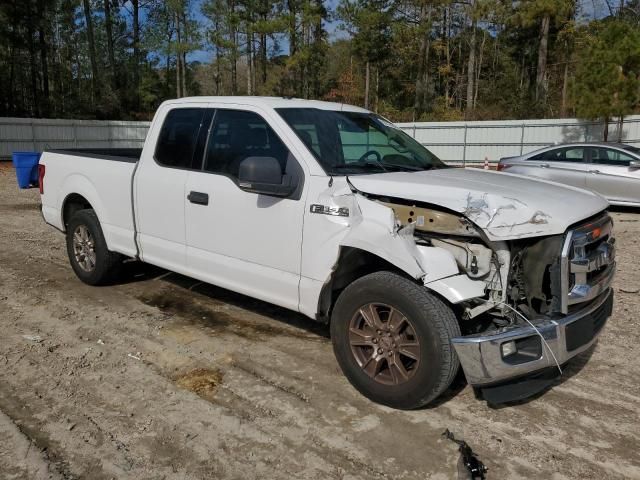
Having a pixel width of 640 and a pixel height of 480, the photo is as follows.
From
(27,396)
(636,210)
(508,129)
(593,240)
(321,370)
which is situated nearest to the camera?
(593,240)

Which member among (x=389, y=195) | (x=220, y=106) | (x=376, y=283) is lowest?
(x=376, y=283)

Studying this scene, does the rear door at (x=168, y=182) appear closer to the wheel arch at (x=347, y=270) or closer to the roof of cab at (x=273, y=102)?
the roof of cab at (x=273, y=102)

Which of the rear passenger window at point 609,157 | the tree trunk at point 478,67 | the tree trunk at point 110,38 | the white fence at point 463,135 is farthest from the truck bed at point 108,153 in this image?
the tree trunk at point 110,38

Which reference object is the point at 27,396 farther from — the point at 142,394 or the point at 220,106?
the point at 220,106

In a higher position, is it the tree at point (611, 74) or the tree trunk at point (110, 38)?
the tree trunk at point (110, 38)

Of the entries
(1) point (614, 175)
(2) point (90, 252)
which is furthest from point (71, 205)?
(1) point (614, 175)

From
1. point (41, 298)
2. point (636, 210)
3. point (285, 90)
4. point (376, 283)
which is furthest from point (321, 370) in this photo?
point (285, 90)

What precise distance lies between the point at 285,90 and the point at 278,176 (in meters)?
46.8

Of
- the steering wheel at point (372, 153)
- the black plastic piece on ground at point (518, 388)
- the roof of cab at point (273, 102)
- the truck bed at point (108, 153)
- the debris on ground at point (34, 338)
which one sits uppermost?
the roof of cab at point (273, 102)

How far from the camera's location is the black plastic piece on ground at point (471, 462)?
2936mm

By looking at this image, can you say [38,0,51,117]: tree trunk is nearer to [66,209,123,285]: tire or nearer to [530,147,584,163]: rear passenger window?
[530,147,584,163]: rear passenger window

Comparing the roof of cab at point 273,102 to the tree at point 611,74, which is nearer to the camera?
the roof of cab at point 273,102

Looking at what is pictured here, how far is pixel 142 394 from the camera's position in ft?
12.4

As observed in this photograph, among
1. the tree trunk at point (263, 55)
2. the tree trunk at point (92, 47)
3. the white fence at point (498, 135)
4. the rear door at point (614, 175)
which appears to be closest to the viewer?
the rear door at point (614, 175)
